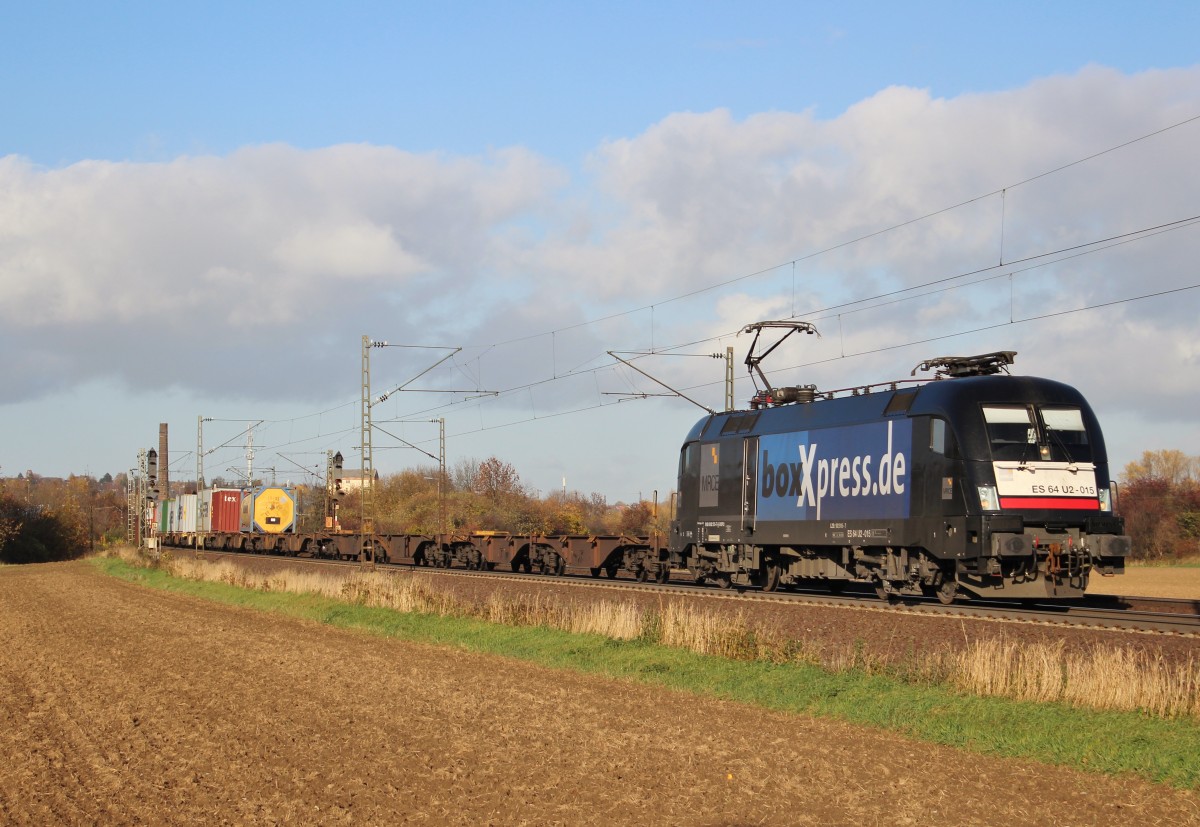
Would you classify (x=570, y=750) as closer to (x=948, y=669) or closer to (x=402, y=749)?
(x=402, y=749)

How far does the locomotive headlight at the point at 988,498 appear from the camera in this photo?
20094 mm

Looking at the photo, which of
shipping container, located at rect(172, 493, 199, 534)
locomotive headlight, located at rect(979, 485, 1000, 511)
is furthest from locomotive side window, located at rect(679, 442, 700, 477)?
shipping container, located at rect(172, 493, 199, 534)

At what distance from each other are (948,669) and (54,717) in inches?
429

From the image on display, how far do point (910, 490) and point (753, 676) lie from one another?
7.82 m

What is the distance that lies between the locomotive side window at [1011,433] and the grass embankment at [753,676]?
21.0 ft

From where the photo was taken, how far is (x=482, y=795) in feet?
31.1

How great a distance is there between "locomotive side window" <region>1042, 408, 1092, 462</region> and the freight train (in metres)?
0.03

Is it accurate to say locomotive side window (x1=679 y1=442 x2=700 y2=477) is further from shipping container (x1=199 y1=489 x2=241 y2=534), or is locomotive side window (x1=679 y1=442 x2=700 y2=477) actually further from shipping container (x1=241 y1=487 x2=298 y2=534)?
shipping container (x1=199 y1=489 x2=241 y2=534)

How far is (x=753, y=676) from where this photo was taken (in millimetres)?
15414

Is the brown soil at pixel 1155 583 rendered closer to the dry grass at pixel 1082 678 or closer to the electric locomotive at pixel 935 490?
the electric locomotive at pixel 935 490

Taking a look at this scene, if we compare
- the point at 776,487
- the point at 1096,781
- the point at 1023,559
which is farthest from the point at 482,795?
the point at 776,487

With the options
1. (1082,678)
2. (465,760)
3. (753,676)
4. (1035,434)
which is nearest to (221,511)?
(1035,434)

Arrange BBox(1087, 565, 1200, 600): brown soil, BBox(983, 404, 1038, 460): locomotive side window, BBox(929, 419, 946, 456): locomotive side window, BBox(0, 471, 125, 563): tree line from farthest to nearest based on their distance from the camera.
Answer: BBox(0, 471, 125, 563): tree line, BBox(1087, 565, 1200, 600): brown soil, BBox(929, 419, 946, 456): locomotive side window, BBox(983, 404, 1038, 460): locomotive side window

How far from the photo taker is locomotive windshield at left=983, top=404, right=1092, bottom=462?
67.6 feet
